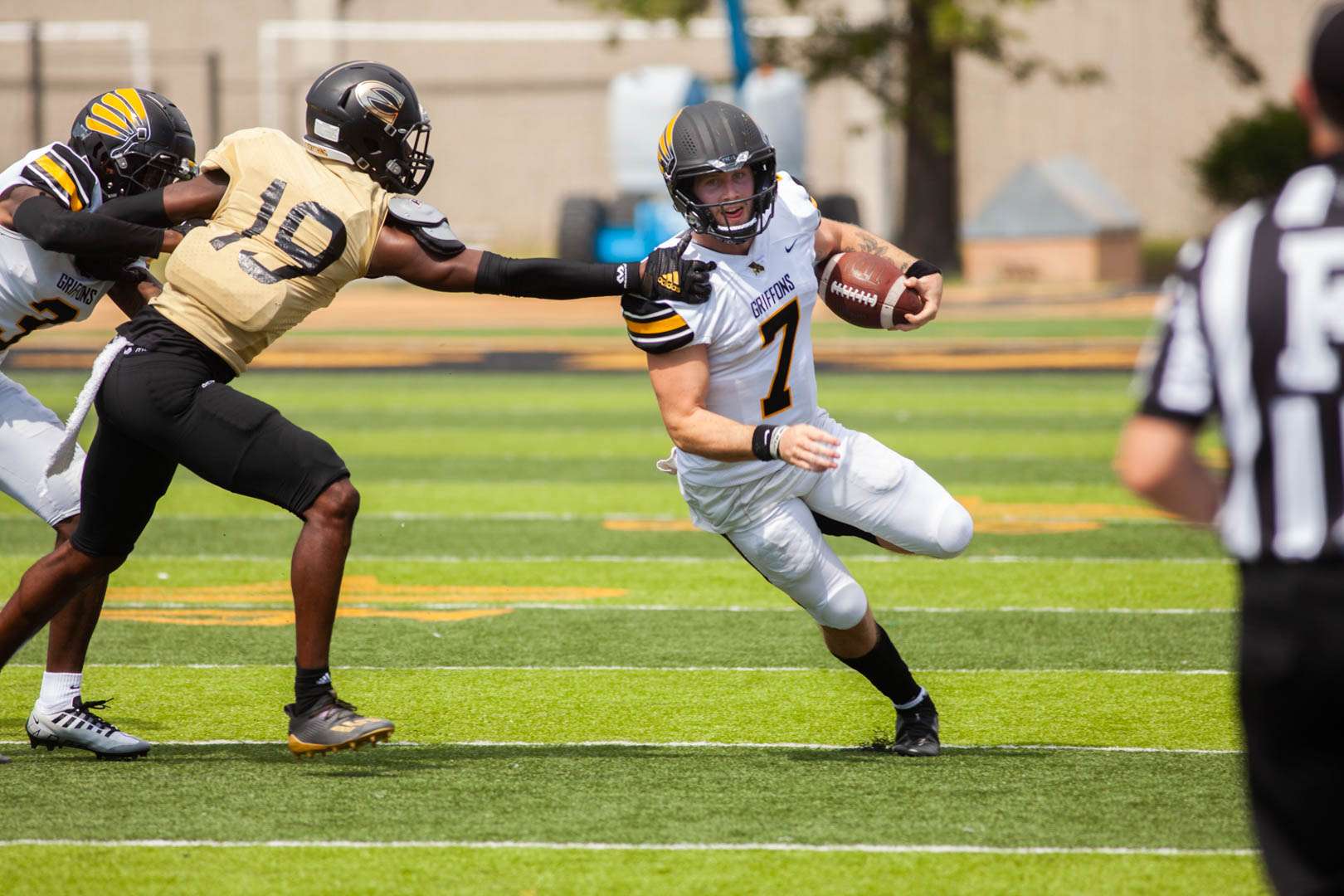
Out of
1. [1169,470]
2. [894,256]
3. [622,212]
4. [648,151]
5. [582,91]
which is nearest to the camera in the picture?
[1169,470]

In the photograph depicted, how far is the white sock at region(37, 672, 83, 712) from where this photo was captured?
5.00 m

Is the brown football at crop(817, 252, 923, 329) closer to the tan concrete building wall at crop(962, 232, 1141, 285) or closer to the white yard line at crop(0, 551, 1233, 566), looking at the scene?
the white yard line at crop(0, 551, 1233, 566)

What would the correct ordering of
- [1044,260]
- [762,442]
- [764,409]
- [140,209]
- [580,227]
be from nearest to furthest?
1. [762,442]
2. [140,209]
3. [764,409]
4. [580,227]
5. [1044,260]

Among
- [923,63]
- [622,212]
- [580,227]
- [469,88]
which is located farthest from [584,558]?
[469,88]

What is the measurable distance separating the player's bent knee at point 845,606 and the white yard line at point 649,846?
804mm

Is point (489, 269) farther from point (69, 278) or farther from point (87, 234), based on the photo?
point (69, 278)

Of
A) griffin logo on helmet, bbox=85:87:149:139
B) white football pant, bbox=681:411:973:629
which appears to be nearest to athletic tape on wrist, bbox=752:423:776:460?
white football pant, bbox=681:411:973:629

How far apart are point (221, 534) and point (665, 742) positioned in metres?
4.59

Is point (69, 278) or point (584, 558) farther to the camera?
point (584, 558)

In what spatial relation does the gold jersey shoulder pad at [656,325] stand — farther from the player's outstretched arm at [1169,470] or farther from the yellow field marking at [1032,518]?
the yellow field marking at [1032,518]

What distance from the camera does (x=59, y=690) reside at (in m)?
5.02

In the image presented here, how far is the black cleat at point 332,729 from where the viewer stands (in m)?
4.48

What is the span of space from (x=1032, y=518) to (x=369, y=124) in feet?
16.9

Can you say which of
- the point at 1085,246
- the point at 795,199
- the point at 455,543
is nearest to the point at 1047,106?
the point at 1085,246
